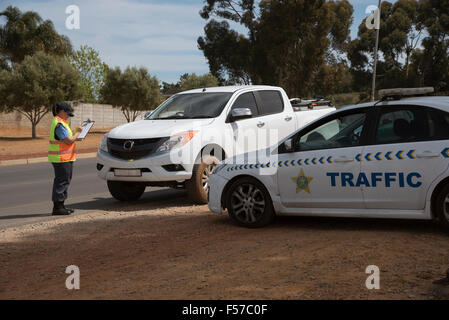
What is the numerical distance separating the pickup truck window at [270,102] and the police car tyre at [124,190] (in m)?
2.65

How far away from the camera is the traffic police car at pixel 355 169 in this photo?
20.9 ft

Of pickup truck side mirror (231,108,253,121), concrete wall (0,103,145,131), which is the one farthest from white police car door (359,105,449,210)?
concrete wall (0,103,145,131)

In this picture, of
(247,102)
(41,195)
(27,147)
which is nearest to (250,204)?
(247,102)

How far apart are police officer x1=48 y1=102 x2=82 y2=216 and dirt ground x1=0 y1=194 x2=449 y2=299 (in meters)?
1.05

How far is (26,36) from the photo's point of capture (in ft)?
158

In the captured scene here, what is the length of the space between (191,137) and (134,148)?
0.93 meters

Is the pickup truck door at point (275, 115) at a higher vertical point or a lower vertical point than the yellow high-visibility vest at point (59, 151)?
higher

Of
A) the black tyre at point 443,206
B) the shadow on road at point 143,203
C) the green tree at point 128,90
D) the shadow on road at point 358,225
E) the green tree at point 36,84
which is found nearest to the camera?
the black tyre at point 443,206

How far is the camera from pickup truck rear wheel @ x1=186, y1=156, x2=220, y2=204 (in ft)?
31.5

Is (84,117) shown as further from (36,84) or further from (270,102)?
(270,102)

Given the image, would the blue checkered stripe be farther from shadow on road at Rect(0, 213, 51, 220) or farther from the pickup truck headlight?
shadow on road at Rect(0, 213, 51, 220)

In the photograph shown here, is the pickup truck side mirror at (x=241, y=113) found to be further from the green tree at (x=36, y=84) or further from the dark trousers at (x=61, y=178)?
the green tree at (x=36, y=84)

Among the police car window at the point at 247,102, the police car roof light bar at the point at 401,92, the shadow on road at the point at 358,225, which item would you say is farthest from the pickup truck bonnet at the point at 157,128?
the police car roof light bar at the point at 401,92
